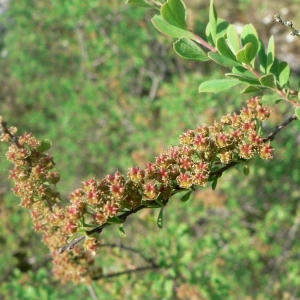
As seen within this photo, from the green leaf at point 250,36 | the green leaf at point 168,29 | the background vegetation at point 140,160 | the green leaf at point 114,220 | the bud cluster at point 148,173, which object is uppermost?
the background vegetation at point 140,160

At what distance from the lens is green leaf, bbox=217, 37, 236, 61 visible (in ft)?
3.94

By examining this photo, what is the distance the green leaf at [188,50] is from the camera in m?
1.25

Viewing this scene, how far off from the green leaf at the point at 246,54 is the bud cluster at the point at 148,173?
0.14m

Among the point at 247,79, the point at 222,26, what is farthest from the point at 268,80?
the point at 222,26

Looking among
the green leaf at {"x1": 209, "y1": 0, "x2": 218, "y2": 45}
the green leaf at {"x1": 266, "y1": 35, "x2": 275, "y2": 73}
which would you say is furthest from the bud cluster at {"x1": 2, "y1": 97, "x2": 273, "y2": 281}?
the green leaf at {"x1": 209, "y1": 0, "x2": 218, "y2": 45}

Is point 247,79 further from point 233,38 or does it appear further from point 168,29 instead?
point 168,29

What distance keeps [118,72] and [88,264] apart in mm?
6452

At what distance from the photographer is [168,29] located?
4.30 feet

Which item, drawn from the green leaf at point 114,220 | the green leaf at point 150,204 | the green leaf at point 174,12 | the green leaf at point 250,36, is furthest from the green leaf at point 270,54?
the green leaf at point 114,220

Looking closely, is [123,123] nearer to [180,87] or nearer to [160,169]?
[180,87]

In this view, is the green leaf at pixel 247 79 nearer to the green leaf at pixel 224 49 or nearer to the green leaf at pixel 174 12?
the green leaf at pixel 224 49

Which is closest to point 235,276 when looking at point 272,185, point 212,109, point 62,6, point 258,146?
point 272,185

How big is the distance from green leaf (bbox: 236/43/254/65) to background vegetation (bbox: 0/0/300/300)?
130 cm

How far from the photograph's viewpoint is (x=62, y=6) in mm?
6691
